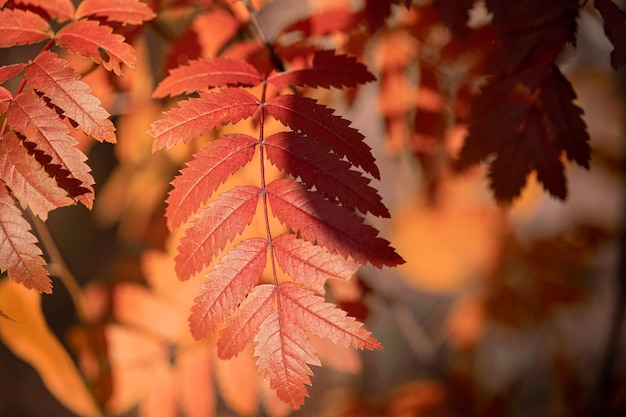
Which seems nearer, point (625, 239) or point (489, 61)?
point (489, 61)

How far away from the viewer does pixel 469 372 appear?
1553 mm

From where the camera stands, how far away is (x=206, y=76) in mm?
694

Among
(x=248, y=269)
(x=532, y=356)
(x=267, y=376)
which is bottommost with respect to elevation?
(x=267, y=376)

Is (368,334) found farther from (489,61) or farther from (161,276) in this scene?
(161,276)

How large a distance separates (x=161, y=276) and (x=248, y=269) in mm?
565

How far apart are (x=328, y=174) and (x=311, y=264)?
0.10 m

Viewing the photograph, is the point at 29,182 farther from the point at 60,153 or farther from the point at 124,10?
the point at 124,10

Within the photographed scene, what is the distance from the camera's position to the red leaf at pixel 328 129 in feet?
1.98

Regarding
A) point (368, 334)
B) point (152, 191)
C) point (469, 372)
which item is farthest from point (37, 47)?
point (368, 334)

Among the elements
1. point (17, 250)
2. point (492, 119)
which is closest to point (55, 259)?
point (17, 250)

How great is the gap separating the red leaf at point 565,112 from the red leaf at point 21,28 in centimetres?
67

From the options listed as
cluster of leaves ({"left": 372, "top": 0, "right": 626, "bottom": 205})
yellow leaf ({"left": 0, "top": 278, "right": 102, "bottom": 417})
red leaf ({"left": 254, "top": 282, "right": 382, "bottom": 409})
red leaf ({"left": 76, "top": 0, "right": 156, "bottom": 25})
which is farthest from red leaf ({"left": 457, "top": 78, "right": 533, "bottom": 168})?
yellow leaf ({"left": 0, "top": 278, "right": 102, "bottom": 417})

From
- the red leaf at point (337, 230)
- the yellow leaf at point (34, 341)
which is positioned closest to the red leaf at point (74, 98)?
the red leaf at point (337, 230)

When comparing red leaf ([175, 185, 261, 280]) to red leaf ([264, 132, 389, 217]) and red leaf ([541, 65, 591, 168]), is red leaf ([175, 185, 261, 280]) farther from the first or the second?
red leaf ([541, 65, 591, 168])
